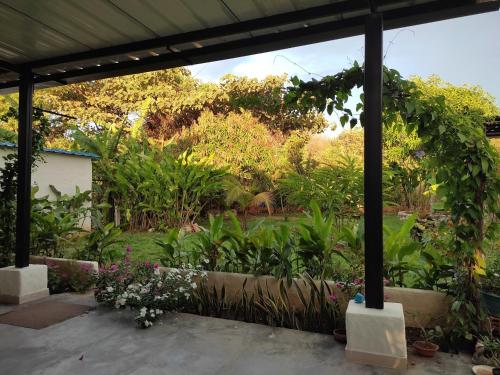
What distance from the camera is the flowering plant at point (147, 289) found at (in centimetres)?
334

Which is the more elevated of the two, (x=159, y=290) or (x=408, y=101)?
(x=408, y=101)

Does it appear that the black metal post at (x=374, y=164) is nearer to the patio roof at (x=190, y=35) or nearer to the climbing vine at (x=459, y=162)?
the patio roof at (x=190, y=35)

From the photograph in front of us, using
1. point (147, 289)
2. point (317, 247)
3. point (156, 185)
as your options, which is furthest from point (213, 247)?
point (156, 185)

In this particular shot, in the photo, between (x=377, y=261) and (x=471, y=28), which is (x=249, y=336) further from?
(x=471, y=28)

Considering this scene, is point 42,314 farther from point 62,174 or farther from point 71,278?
point 62,174

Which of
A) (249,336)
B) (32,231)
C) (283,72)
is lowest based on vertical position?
(249,336)

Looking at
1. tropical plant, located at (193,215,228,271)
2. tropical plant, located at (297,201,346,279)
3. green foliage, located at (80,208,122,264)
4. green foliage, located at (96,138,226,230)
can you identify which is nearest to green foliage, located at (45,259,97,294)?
green foliage, located at (80,208,122,264)

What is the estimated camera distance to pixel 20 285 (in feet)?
12.5

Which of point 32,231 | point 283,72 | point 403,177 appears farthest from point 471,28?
point 32,231

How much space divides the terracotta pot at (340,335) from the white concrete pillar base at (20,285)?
10.2 ft

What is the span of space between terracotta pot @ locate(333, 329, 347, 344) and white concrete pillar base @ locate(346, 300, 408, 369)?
23 centimetres

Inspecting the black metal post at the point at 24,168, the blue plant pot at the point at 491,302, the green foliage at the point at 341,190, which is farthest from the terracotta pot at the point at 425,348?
the black metal post at the point at 24,168

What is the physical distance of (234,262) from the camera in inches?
151

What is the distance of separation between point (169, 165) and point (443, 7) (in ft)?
24.7
